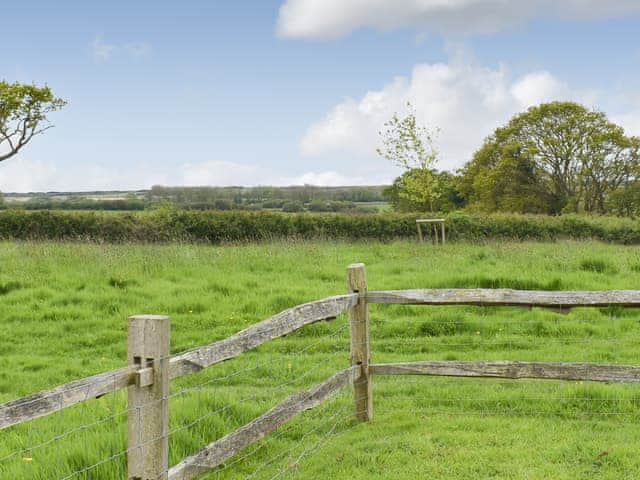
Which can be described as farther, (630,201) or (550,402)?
(630,201)

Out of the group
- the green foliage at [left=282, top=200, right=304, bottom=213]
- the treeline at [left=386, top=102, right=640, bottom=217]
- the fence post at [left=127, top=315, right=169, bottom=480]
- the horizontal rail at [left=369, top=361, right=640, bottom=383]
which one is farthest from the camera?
the treeline at [left=386, top=102, right=640, bottom=217]

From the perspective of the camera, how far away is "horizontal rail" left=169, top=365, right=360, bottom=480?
13.8 ft

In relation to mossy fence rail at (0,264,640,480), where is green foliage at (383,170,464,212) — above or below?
above

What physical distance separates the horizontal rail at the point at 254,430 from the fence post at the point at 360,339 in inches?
4.4

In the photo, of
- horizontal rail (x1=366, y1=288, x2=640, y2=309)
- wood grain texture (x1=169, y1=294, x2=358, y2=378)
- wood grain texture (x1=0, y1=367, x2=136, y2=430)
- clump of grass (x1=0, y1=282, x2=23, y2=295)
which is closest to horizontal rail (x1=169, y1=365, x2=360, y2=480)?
wood grain texture (x1=169, y1=294, x2=358, y2=378)

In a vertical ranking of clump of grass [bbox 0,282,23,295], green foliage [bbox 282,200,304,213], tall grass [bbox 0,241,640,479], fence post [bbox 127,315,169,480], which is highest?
green foliage [bbox 282,200,304,213]

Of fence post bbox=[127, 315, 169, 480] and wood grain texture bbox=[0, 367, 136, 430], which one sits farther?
fence post bbox=[127, 315, 169, 480]

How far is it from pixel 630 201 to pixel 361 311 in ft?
140

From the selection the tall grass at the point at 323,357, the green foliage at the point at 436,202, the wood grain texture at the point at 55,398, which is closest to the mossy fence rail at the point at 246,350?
the wood grain texture at the point at 55,398

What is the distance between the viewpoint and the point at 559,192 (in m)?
46.0

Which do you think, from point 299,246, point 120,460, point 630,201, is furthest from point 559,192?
point 120,460

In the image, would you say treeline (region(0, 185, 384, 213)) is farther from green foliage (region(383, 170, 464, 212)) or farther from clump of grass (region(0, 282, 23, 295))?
clump of grass (region(0, 282, 23, 295))

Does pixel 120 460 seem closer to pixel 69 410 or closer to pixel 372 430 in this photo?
pixel 69 410

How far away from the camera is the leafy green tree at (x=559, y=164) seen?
4522 centimetres
